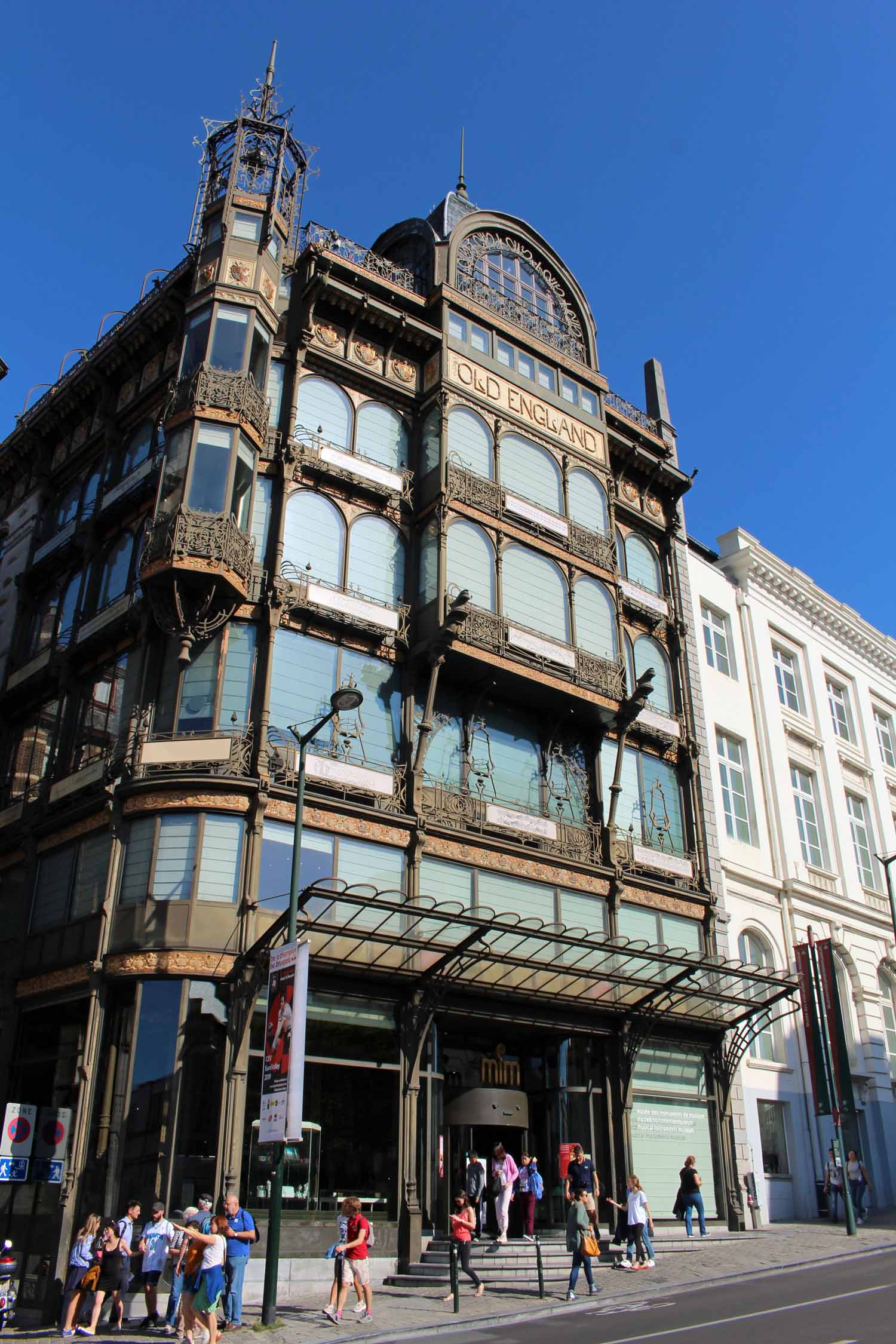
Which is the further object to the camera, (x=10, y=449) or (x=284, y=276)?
(x=10, y=449)

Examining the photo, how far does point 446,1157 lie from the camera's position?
22797 millimetres

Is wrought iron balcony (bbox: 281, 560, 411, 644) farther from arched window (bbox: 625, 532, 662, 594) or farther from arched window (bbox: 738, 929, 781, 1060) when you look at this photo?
arched window (bbox: 738, 929, 781, 1060)

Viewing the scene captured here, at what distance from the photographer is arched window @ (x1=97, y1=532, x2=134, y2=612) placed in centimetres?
2692

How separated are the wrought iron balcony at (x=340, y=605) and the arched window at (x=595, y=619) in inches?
206

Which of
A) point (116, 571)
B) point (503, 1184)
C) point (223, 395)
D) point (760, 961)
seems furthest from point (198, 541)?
point (760, 961)

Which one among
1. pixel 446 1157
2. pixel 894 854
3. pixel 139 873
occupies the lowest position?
pixel 446 1157

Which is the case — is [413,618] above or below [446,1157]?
above

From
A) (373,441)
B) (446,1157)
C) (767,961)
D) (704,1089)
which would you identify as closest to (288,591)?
(373,441)

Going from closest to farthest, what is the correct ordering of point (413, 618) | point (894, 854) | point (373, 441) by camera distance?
point (413, 618) → point (373, 441) → point (894, 854)

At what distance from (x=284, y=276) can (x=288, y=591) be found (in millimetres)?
8977

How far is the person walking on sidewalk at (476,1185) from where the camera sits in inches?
846

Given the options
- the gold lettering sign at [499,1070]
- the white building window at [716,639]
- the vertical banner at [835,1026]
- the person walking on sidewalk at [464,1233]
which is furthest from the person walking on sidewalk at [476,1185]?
the white building window at [716,639]

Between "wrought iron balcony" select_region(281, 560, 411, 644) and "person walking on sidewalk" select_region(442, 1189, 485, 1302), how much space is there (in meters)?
11.9

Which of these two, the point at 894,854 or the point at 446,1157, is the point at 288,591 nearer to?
the point at 446,1157
